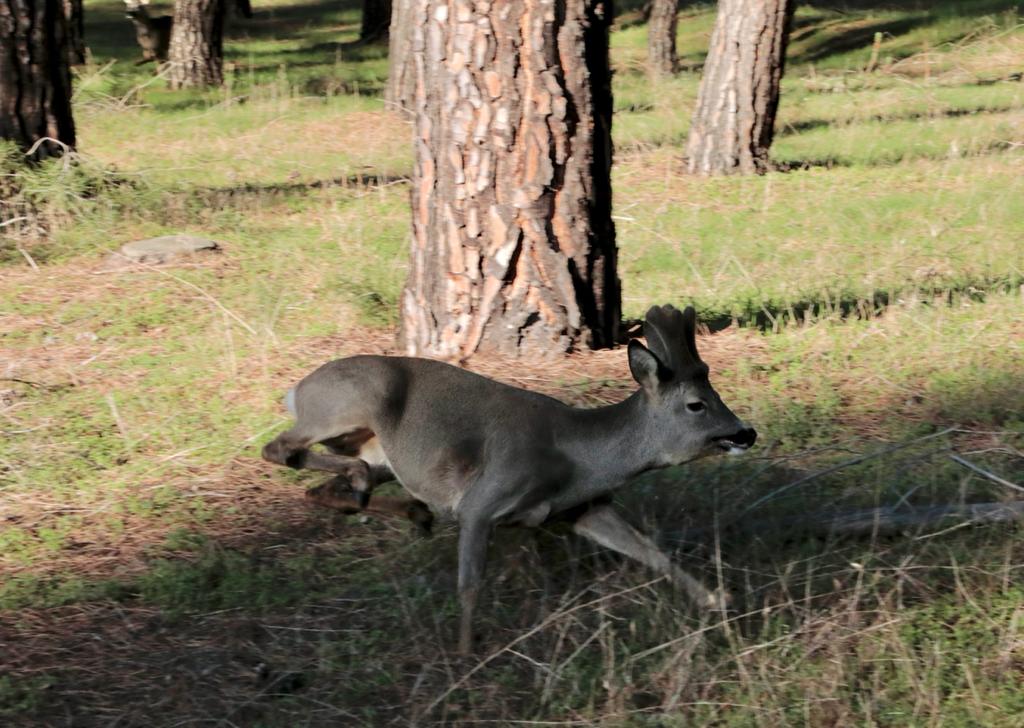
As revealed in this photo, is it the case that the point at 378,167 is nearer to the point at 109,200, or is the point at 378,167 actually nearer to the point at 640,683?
the point at 109,200

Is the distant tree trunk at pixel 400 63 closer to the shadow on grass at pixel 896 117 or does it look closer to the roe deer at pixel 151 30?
the shadow on grass at pixel 896 117

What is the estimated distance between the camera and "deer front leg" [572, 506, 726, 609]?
16.5ft

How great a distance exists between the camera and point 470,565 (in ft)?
16.5

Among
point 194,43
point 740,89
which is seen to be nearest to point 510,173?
point 740,89

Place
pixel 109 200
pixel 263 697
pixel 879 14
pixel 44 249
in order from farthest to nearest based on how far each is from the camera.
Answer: pixel 879 14 < pixel 109 200 < pixel 44 249 < pixel 263 697

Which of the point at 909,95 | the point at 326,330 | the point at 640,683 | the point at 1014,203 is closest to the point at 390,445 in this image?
the point at 640,683

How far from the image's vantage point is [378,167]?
1325 cm

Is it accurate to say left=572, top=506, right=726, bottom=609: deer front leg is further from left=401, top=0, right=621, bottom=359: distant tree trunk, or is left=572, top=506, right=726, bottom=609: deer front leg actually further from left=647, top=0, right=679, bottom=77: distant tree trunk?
left=647, top=0, right=679, bottom=77: distant tree trunk

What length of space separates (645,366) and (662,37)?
16.2 m

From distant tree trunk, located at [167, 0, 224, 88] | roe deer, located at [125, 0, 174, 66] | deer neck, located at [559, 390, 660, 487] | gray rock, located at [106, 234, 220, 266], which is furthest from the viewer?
roe deer, located at [125, 0, 174, 66]

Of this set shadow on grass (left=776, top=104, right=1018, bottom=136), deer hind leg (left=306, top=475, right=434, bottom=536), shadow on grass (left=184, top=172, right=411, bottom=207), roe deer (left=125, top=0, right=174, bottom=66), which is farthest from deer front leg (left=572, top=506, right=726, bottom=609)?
roe deer (left=125, top=0, right=174, bottom=66)

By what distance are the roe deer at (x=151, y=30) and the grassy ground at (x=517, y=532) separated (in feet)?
31.5

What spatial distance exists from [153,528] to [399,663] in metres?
1.65

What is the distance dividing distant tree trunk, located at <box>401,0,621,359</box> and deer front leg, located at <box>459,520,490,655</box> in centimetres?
231
